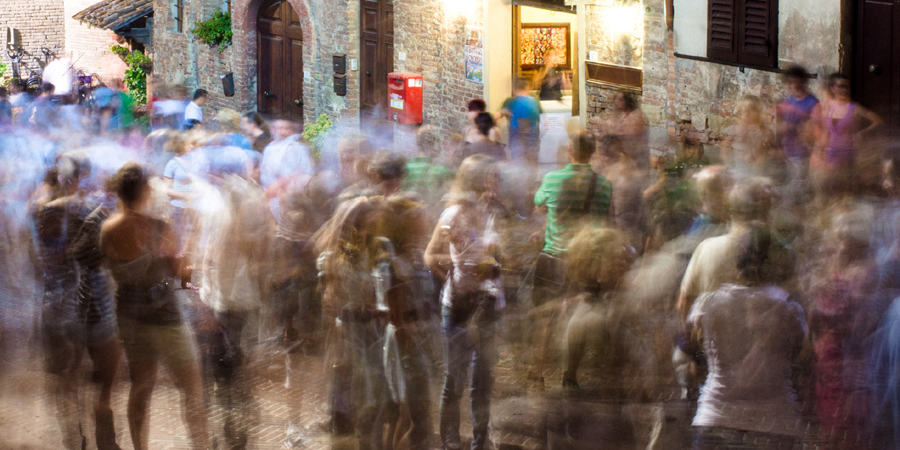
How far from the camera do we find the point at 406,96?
14.6 meters

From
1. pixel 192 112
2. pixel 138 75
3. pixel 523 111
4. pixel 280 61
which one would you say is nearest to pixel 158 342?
pixel 523 111

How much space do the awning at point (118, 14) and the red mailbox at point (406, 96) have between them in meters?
10.4

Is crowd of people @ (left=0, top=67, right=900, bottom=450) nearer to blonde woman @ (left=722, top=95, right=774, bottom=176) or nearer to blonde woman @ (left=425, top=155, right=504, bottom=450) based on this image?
blonde woman @ (left=425, top=155, right=504, bottom=450)

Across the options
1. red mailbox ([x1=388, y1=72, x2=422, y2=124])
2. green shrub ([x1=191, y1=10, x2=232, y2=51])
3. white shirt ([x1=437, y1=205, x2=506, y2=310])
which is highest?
green shrub ([x1=191, y1=10, x2=232, y2=51])

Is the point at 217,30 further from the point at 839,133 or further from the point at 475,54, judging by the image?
the point at 839,133

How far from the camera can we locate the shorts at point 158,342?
5.18m

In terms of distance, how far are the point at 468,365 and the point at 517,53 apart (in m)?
8.99

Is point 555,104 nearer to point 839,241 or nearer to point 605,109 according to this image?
point 605,109

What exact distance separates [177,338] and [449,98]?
9.61 m

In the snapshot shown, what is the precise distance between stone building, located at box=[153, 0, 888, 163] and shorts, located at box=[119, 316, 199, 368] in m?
6.49

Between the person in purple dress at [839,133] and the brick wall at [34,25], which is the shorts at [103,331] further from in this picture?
the brick wall at [34,25]

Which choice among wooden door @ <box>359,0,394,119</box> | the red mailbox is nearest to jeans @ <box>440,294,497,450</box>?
the red mailbox

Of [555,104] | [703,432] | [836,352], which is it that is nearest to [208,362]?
[703,432]

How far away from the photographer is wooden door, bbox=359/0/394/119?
15438 mm
